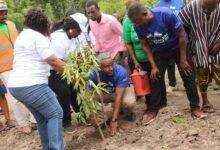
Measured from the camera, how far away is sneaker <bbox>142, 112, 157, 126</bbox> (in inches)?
246

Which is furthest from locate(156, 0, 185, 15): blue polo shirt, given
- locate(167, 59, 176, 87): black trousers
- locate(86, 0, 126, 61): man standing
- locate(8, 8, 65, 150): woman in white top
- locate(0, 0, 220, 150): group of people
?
locate(8, 8, 65, 150): woman in white top

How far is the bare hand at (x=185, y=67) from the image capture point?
232 inches

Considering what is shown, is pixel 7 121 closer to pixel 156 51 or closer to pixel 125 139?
pixel 125 139

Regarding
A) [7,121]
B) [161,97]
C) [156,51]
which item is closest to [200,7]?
[156,51]

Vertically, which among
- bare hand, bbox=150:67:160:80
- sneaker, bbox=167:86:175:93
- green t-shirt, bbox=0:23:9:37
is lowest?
sneaker, bbox=167:86:175:93

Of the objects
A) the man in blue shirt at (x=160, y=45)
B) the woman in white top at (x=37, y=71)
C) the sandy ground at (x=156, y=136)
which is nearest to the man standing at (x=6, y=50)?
the sandy ground at (x=156, y=136)

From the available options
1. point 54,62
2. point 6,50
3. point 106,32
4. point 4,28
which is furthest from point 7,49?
point 54,62

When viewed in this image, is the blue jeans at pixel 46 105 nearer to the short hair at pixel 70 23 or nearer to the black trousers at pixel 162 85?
the short hair at pixel 70 23

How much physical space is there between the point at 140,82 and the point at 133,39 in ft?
2.16

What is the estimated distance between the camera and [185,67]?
5918 millimetres

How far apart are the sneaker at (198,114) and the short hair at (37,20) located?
87.3 inches

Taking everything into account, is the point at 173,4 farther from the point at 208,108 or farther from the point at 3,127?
the point at 3,127

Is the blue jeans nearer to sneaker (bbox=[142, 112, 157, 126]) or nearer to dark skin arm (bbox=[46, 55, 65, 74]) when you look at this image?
dark skin arm (bbox=[46, 55, 65, 74])

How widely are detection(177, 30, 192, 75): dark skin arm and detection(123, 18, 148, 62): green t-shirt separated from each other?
69 centimetres
